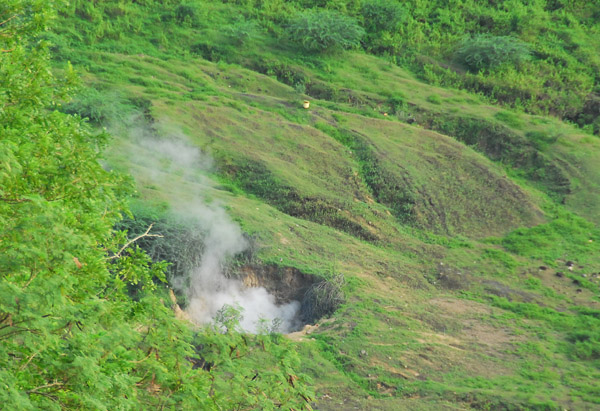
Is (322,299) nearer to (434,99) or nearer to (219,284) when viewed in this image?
(219,284)

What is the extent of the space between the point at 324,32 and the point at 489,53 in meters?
5.74

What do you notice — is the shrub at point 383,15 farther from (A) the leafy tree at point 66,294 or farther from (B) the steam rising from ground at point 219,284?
(A) the leafy tree at point 66,294

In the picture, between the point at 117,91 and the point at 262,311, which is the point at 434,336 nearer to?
the point at 262,311

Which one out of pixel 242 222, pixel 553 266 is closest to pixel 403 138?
pixel 553 266

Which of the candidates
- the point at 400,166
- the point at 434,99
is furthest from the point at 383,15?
the point at 400,166

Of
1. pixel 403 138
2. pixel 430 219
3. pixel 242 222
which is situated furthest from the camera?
pixel 403 138

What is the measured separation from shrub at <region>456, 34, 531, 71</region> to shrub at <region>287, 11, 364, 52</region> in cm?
370

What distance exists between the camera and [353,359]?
10.9m

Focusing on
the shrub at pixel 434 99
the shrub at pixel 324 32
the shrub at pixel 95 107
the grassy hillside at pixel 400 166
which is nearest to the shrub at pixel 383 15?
the grassy hillside at pixel 400 166

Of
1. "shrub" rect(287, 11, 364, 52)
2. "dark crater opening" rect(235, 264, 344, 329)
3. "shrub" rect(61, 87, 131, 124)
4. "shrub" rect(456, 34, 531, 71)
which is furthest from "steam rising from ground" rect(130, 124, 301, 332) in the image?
"shrub" rect(456, 34, 531, 71)

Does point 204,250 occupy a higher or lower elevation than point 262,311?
higher

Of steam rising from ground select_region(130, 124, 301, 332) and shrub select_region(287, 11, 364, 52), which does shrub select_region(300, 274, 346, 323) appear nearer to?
steam rising from ground select_region(130, 124, 301, 332)

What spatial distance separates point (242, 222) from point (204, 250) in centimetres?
125

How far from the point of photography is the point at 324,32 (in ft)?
77.3
